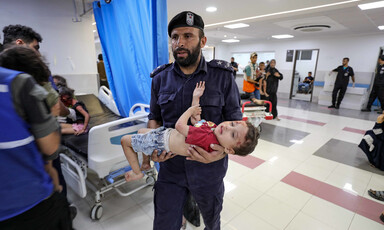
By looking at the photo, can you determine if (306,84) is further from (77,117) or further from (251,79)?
(77,117)

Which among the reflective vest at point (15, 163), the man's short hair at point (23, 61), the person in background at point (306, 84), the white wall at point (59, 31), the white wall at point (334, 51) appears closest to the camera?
the reflective vest at point (15, 163)

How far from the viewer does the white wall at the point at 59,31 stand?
3.20 metres

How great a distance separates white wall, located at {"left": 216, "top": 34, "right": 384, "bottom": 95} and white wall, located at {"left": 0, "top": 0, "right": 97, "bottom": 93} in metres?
10.0

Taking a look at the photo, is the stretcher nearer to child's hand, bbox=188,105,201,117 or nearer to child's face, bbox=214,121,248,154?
child's face, bbox=214,121,248,154

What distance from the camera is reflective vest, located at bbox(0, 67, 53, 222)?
0.73m

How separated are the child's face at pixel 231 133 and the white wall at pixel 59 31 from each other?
11.2ft

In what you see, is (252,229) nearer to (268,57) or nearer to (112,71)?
(112,71)

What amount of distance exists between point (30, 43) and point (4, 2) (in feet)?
7.67

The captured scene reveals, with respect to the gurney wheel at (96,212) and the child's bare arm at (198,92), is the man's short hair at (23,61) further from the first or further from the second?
the gurney wheel at (96,212)

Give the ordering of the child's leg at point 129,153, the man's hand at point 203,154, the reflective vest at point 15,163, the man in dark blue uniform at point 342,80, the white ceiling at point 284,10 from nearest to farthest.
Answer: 1. the reflective vest at point 15,163
2. the man's hand at point 203,154
3. the child's leg at point 129,153
4. the white ceiling at point 284,10
5. the man in dark blue uniform at point 342,80

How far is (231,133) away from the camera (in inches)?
53.5

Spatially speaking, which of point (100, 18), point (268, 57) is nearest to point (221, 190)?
point (100, 18)

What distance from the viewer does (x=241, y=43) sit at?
12867mm

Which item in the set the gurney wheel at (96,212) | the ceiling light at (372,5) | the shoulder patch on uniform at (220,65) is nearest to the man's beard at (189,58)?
the shoulder patch on uniform at (220,65)
